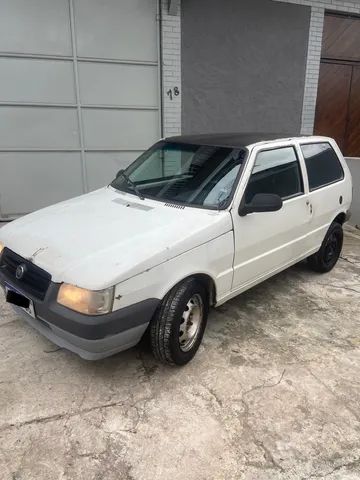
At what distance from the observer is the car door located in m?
3.27

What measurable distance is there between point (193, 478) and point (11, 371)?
1551 millimetres

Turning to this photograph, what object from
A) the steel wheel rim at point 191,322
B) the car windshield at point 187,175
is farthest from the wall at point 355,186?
the steel wheel rim at point 191,322

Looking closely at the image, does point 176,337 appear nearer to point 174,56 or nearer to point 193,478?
point 193,478

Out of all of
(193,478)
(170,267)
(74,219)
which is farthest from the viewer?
(74,219)

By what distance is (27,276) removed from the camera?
2.71 m

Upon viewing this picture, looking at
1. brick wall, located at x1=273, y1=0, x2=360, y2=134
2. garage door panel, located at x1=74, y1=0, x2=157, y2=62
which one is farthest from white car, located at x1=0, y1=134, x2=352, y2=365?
brick wall, located at x1=273, y1=0, x2=360, y2=134

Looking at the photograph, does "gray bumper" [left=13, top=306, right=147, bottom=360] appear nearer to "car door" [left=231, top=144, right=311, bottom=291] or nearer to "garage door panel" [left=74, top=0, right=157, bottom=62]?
"car door" [left=231, top=144, right=311, bottom=291]

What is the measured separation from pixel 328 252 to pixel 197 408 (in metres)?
2.89

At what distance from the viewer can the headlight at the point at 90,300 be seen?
237 centimetres

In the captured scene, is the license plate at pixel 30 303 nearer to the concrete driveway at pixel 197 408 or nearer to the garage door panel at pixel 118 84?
the concrete driveway at pixel 197 408

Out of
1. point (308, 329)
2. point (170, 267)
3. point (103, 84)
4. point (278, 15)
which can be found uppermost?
point (278, 15)

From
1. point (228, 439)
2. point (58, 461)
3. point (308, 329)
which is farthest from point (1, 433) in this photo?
point (308, 329)

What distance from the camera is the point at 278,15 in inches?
276

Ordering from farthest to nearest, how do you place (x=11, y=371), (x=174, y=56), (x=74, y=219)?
1. (x=174, y=56)
2. (x=74, y=219)
3. (x=11, y=371)
